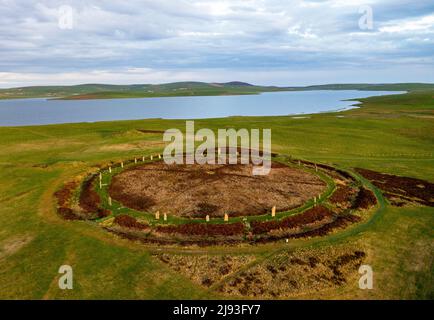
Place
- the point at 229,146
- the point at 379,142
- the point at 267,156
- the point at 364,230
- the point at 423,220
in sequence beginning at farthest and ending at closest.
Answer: the point at 379,142, the point at 229,146, the point at 267,156, the point at 423,220, the point at 364,230

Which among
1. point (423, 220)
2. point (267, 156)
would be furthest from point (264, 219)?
point (267, 156)

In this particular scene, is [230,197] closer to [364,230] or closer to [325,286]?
[364,230]

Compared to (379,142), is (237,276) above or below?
below

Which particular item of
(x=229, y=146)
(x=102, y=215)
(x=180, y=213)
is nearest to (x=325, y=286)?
(x=180, y=213)

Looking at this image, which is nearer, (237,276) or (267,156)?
(237,276)

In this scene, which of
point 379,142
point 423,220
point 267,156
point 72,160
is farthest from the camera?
point 379,142

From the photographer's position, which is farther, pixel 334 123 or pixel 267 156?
pixel 334 123
